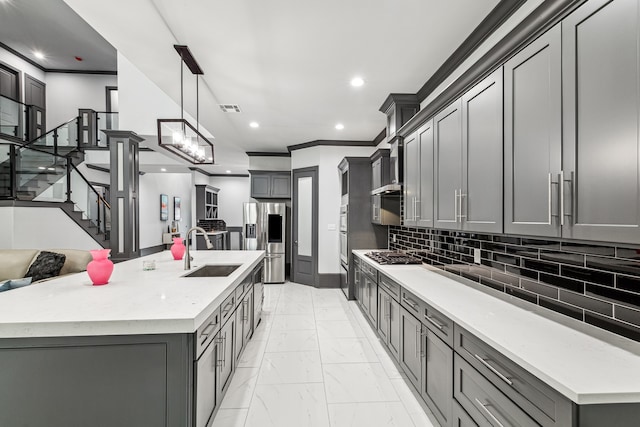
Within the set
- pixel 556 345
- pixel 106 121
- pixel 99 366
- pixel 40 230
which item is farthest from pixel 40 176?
pixel 556 345

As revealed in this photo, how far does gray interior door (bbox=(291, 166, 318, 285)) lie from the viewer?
5.80m

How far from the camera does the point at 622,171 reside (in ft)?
3.38

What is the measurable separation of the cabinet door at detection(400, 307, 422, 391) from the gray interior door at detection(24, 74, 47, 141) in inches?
394

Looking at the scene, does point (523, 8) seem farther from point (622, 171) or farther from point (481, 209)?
point (622, 171)

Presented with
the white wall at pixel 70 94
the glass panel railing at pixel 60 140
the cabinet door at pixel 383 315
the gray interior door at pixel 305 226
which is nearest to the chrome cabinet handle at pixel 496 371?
the cabinet door at pixel 383 315

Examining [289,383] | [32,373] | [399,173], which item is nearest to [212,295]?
[32,373]

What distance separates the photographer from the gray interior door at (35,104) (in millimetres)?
7376

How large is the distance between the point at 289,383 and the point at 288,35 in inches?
118

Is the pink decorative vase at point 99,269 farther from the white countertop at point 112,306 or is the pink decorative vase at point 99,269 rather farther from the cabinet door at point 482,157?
the cabinet door at point 482,157

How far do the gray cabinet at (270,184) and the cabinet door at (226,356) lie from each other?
15.0ft

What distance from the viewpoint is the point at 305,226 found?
19.7 ft

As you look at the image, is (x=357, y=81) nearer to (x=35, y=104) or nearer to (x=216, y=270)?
(x=216, y=270)

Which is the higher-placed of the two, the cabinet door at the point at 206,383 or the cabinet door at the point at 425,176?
the cabinet door at the point at 425,176

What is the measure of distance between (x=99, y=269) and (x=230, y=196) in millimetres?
9538
